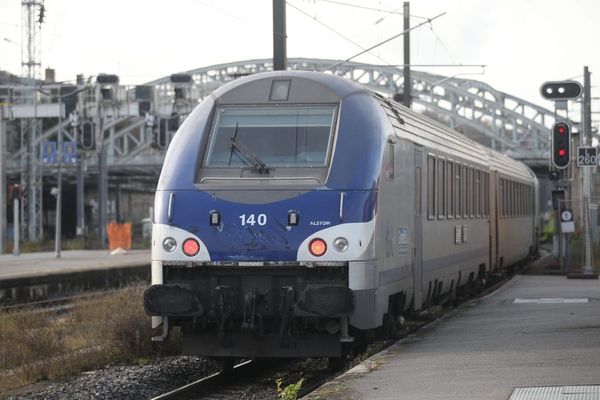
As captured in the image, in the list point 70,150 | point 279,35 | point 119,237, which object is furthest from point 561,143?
point 70,150

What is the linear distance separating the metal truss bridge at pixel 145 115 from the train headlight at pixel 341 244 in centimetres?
3374

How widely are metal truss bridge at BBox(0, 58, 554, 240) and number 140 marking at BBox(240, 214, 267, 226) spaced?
33.3m

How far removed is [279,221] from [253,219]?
27 cm

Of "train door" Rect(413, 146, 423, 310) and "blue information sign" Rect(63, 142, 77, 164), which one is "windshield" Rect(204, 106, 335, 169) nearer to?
"train door" Rect(413, 146, 423, 310)

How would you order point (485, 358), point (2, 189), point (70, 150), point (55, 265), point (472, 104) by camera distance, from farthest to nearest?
point (472, 104), point (70, 150), point (2, 189), point (55, 265), point (485, 358)

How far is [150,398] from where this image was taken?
1154 cm

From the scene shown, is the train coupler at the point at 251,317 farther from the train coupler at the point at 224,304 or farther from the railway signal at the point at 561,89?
the railway signal at the point at 561,89

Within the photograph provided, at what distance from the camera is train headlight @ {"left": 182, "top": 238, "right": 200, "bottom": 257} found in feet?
37.9

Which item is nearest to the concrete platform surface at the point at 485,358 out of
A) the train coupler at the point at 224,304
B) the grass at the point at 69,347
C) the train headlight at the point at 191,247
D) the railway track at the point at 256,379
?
the railway track at the point at 256,379

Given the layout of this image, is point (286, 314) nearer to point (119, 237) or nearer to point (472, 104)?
point (119, 237)

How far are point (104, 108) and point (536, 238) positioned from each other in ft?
71.5

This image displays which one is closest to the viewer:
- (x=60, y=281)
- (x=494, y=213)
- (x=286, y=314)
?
(x=286, y=314)

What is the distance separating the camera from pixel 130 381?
12.2 m

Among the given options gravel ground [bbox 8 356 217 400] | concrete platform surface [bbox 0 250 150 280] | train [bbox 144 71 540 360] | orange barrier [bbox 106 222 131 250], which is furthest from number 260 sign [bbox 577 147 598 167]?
orange barrier [bbox 106 222 131 250]
